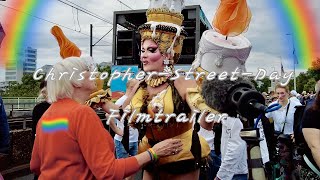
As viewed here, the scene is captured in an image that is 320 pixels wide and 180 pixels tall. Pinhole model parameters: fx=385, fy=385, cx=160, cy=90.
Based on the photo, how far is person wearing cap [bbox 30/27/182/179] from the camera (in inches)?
82.3

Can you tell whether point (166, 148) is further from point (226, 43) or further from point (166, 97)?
point (226, 43)

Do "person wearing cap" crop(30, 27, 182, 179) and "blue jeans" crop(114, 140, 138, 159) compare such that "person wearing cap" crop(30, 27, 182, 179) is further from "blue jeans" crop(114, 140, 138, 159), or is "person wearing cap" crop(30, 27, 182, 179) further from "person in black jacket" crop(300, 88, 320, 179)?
"blue jeans" crop(114, 140, 138, 159)

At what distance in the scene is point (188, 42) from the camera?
1295 centimetres

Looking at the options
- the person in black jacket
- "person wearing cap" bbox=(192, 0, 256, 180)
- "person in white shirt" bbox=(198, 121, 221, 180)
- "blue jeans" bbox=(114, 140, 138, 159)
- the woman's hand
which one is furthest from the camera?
"blue jeans" bbox=(114, 140, 138, 159)

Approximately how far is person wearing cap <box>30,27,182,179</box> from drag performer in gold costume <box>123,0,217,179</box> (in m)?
0.60

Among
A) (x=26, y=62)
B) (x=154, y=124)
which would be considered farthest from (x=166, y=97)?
(x=26, y=62)

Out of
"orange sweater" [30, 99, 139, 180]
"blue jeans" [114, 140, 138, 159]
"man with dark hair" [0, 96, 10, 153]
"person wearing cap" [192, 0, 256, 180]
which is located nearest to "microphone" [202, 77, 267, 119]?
"person wearing cap" [192, 0, 256, 180]

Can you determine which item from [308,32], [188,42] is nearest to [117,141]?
[308,32]

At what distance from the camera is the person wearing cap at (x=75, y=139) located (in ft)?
6.86

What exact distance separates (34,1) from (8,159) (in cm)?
365

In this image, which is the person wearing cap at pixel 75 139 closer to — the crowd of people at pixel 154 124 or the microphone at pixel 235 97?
the crowd of people at pixel 154 124

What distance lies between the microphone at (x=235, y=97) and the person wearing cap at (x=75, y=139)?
0.67 metres

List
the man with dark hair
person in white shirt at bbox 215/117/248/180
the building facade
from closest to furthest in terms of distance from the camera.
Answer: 1. the man with dark hair
2. person in white shirt at bbox 215/117/248/180
3. the building facade

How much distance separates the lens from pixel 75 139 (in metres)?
2.13
